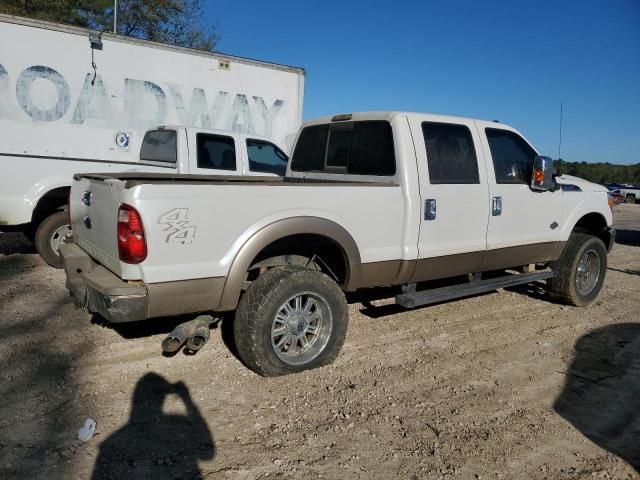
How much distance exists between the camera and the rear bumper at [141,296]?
10.3 ft

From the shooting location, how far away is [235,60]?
358 inches

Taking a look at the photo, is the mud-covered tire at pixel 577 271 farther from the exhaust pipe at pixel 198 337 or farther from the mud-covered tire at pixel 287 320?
the exhaust pipe at pixel 198 337

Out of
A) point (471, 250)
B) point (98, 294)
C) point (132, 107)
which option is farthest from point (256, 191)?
point (132, 107)

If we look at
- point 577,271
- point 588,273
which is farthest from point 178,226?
point 588,273

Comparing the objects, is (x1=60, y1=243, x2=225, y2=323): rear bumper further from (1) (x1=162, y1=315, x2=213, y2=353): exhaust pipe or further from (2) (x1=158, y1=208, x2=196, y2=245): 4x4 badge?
(2) (x1=158, y1=208, x2=196, y2=245): 4x4 badge

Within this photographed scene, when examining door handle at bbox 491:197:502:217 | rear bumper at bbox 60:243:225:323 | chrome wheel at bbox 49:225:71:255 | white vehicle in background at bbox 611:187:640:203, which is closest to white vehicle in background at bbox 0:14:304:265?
chrome wheel at bbox 49:225:71:255

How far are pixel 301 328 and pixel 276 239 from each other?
0.73 metres

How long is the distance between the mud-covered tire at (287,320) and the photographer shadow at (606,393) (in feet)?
5.43

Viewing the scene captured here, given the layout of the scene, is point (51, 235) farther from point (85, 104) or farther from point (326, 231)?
point (326, 231)

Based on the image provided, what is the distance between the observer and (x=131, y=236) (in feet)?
10.2

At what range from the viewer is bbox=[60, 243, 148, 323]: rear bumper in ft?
10.3

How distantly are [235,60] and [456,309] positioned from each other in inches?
234

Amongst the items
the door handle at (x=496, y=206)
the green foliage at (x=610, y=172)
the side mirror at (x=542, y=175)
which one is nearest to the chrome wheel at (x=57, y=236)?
the door handle at (x=496, y=206)

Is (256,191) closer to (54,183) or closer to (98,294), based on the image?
(98,294)
